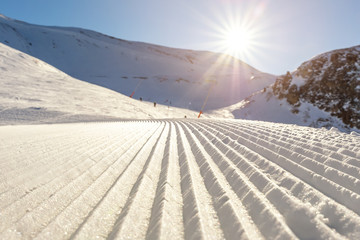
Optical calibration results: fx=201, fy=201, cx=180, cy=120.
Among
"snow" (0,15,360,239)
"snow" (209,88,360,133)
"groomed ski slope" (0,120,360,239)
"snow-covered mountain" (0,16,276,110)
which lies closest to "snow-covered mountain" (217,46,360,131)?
"snow" (209,88,360,133)

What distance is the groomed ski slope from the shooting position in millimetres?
1330

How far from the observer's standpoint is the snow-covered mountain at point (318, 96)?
1359 centimetres

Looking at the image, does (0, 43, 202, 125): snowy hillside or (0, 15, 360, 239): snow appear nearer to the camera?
(0, 15, 360, 239): snow

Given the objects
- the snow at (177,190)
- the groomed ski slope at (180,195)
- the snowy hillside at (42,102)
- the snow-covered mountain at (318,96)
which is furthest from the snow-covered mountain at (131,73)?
the groomed ski slope at (180,195)

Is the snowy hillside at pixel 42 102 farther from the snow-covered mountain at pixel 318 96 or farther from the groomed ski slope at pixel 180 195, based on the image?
the snow-covered mountain at pixel 318 96

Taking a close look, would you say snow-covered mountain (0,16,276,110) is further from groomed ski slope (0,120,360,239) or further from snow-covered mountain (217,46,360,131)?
groomed ski slope (0,120,360,239)

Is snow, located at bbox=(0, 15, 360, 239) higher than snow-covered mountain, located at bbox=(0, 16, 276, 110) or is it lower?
lower

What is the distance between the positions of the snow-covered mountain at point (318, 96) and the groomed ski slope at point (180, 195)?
13094 millimetres

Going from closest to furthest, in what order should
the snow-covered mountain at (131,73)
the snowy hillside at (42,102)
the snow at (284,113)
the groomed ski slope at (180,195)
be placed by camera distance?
1. the groomed ski slope at (180,195)
2. the snowy hillside at (42,102)
3. the snow at (284,113)
4. the snow-covered mountain at (131,73)

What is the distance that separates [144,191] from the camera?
1966mm

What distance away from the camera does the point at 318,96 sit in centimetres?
1527

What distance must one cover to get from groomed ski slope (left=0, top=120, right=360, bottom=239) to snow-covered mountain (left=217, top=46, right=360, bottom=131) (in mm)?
13094

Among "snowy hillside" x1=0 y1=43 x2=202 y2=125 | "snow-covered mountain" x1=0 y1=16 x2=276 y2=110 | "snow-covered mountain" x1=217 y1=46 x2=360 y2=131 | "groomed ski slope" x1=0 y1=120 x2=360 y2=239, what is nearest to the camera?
"groomed ski slope" x1=0 y1=120 x2=360 y2=239

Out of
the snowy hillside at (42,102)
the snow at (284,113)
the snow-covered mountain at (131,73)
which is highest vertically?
the snow-covered mountain at (131,73)
